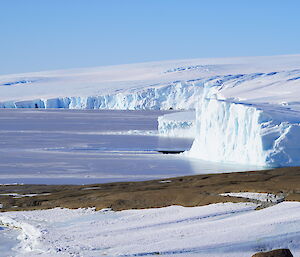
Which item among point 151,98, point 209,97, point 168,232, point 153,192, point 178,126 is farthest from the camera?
point 151,98

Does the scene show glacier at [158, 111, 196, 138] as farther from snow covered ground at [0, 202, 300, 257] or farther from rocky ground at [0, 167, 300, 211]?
snow covered ground at [0, 202, 300, 257]

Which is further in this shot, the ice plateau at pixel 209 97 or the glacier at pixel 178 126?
the glacier at pixel 178 126

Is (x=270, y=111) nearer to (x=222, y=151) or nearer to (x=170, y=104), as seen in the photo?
(x=222, y=151)

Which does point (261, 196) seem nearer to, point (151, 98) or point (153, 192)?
point (153, 192)

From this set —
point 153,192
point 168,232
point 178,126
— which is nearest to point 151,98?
point 178,126

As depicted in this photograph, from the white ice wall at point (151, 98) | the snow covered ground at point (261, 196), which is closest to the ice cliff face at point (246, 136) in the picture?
the snow covered ground at point (261, 196)

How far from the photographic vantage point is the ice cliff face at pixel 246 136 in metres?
21.3

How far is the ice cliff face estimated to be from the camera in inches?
837

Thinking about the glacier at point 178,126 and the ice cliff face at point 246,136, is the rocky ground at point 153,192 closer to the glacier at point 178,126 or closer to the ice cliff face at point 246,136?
the ice cliff face at point 246,136

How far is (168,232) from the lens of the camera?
33.2 ft

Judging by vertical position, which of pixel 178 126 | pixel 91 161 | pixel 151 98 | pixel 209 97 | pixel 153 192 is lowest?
pixel 151 98

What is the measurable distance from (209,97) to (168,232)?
45.1 meters

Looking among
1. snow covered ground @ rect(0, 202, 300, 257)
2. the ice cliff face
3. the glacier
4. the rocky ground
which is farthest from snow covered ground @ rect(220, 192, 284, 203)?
the glacier

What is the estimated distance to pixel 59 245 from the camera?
9945mm
